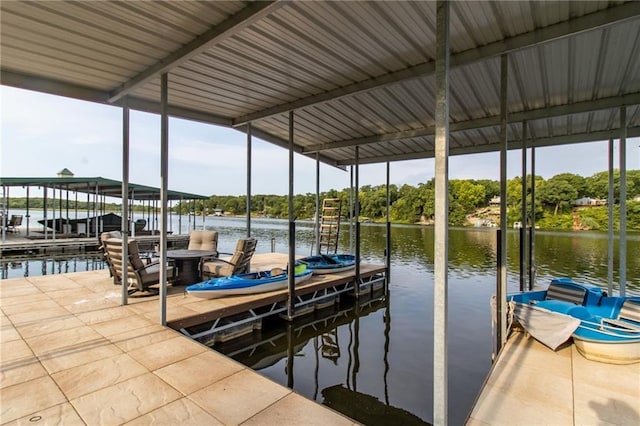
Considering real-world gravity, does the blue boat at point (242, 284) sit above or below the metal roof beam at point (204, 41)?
below

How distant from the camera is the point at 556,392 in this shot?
8.48 feet

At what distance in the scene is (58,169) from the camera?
1471cm

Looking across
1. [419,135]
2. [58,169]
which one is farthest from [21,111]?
[58,169]

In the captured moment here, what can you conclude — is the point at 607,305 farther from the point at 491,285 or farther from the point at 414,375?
the point at 491,285

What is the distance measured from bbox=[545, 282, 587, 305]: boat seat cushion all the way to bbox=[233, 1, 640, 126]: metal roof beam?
350cm

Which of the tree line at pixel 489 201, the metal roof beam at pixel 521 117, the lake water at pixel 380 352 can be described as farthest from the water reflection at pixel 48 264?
the tree line at pixel 489 201

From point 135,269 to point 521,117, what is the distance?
21.8 ft

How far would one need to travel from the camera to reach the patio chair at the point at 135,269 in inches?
184

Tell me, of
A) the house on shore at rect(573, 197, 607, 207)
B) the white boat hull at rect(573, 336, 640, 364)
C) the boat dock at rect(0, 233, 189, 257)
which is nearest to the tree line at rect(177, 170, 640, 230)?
the house on shore at rect(573, 197, 607, 207)

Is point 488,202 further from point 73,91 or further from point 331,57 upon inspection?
point 73,91

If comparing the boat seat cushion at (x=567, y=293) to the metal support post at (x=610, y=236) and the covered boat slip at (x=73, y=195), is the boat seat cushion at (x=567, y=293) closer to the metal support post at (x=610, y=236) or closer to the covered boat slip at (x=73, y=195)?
the metal support post at (x=610, y=236)

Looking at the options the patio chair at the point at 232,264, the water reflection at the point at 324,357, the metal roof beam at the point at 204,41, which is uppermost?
the metal roof beam at the point at 204,41

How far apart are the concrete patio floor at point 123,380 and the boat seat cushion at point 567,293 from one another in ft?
13.4

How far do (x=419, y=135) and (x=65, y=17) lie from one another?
18.0ft
